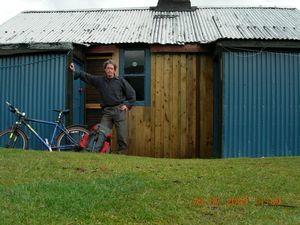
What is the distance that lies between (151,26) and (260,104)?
3.72 meters

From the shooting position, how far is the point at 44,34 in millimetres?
12867

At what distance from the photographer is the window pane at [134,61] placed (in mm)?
12844

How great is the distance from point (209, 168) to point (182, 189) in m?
1.86

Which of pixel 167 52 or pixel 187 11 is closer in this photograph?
pixel 167 52

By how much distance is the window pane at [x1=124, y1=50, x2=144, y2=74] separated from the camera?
12.8 meters

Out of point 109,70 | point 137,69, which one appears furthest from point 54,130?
point 137,69

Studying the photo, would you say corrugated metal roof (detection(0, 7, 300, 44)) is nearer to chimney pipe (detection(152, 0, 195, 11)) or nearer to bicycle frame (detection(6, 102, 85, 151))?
chimney pipe (detection(152, 0, 195, 11))

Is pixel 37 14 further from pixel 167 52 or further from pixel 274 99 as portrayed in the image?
pixel 274 99

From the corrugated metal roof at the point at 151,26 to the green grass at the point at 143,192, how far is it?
5261mm

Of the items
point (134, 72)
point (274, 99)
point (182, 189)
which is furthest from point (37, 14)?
point (182, 189)

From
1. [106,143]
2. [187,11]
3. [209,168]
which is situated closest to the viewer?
[209,168]

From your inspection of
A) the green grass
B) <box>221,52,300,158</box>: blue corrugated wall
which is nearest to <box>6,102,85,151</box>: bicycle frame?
the green grass

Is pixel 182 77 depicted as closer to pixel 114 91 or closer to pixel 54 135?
pixel 114 91
